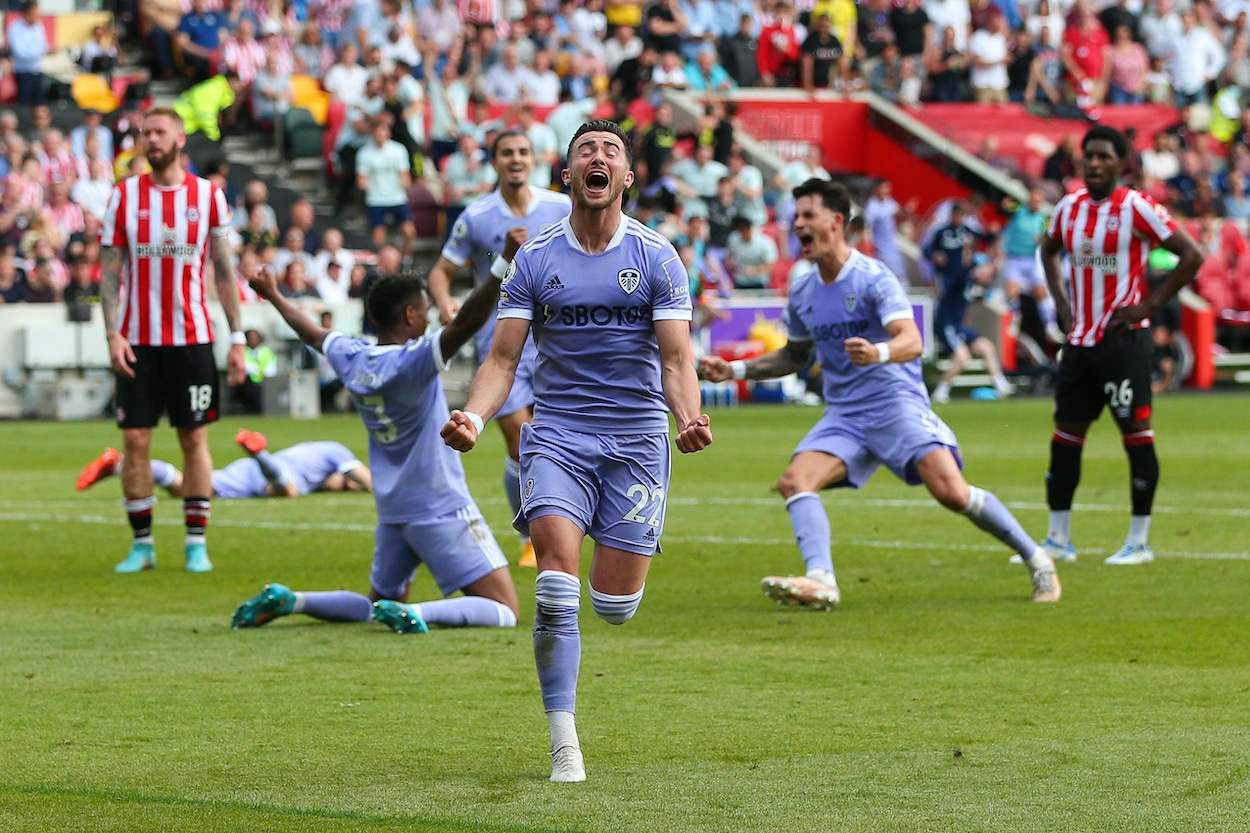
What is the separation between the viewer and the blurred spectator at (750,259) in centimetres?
2802

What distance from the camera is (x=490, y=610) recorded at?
29.0ft

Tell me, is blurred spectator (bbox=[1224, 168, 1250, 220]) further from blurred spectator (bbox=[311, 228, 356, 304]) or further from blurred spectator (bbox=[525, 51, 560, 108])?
blurred spectator (bbox=[311, 228, 356, 304])

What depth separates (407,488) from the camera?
868 centimetres

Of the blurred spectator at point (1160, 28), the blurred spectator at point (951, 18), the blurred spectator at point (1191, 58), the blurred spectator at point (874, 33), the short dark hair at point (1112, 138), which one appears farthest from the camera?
the blurred spectator at point (1160, 28)

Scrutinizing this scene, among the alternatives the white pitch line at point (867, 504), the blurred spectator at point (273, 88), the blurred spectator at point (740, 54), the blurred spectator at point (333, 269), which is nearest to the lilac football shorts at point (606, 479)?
the white pitch line at point (867, 504)

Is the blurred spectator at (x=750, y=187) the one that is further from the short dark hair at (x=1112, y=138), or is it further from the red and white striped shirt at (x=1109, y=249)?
the short dark hair at (x=1112, y=138)

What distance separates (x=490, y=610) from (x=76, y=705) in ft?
7.46

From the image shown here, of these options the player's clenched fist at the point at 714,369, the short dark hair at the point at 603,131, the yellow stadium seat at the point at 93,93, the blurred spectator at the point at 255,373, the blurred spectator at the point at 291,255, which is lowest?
the blurred spectator at the point at 255,373

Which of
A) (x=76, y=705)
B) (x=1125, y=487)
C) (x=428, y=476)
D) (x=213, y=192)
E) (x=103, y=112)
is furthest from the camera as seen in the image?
(x=103, y=112)

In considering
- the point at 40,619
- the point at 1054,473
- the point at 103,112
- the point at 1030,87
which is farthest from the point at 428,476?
the point at 1030,87

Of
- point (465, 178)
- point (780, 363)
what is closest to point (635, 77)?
point (465, 178)

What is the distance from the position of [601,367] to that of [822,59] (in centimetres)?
2844

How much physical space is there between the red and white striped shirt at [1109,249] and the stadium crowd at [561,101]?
14.4 metres

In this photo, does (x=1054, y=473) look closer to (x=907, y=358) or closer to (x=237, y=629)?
(x=907, y=358)
